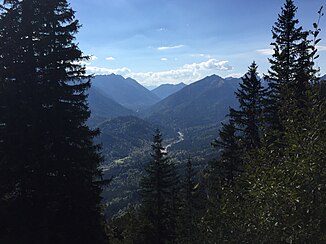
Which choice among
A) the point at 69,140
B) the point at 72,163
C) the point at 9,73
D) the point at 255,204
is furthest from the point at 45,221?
the point at 255,204

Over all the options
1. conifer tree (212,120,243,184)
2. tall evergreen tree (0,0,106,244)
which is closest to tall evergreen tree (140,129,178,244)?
conifer tree (212,120,243,184)

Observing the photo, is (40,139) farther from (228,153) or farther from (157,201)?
(157,201)

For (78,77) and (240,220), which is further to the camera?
(78,77)

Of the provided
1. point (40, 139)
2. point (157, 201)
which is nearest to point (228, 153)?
point (157, 201)

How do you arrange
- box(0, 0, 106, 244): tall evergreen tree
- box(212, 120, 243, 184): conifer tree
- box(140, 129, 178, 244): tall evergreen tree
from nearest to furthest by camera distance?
box(0, 0, 106, 244): tall evergreen tree, box(212, 120, 243, 184): conifer tree, box(140, 129, 178, 244): tall evergreen tree

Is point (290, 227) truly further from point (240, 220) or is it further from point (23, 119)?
point (23, 119)

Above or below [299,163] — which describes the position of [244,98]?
above

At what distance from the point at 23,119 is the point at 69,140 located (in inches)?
86.5

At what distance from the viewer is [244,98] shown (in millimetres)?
25172

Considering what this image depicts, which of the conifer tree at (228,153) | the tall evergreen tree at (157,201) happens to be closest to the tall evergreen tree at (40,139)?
the conifer tree at (228,153)

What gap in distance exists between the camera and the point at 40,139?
14.3 m

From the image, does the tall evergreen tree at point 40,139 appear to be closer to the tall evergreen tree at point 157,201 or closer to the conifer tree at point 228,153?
the conifer tree at point 228,153

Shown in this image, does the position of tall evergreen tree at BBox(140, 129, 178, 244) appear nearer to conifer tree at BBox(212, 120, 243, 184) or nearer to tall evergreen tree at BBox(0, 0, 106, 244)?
conifer tree at BBox(212, 120, 243, 184)

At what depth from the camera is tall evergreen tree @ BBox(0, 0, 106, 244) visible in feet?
45.3
